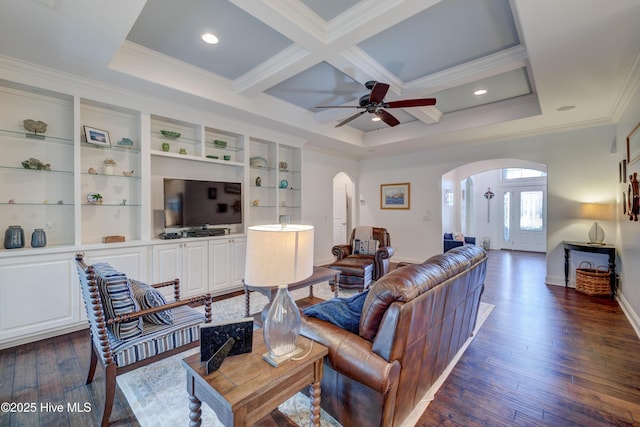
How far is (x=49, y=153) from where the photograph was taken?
10.2 ft

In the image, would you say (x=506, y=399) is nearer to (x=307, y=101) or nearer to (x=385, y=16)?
(x=385, y=16)

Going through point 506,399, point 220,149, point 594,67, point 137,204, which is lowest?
point 506,399

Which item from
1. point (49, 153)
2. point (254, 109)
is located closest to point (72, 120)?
point (49, 153)

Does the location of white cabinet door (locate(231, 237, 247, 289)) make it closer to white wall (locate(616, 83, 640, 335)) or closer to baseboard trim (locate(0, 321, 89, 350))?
baseboard trim (locate(0, 321, 89, 350))

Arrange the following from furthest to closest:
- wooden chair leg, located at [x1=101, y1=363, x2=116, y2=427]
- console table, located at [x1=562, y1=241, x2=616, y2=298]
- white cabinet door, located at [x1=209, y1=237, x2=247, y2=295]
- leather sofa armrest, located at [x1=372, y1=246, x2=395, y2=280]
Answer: leather sofa armrest, located at [x1=372, y1=246, x2=395, y2=280]
white cabinet door, located at [x1=209, y1=237, x2=247, y2=295]
console table, located at [x1=562, y1=241, x2=616, y2=298]
wooden chair leg, located at [x1=101, y1=363, x2=116, y2=427]

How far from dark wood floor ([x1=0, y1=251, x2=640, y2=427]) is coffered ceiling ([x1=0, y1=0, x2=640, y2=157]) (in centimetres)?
266

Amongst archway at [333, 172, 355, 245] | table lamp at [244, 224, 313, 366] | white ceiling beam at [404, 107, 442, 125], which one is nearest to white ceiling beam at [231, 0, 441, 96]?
white ceiling beam at [404, 107, 442, 125]

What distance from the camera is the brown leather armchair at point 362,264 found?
423 centimetres

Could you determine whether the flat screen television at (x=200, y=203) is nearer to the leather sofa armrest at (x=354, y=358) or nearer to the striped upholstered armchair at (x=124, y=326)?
the striped upholstered armchair at (x=124, y=326)

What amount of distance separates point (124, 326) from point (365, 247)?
3738 millimetres

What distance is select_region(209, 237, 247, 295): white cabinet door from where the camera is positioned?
162 inches

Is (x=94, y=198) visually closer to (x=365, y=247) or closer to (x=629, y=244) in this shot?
(x=365, y=247)

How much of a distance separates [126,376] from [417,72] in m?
4.25

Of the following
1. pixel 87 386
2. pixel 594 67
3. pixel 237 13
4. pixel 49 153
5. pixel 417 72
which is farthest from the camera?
pixel 417 72
